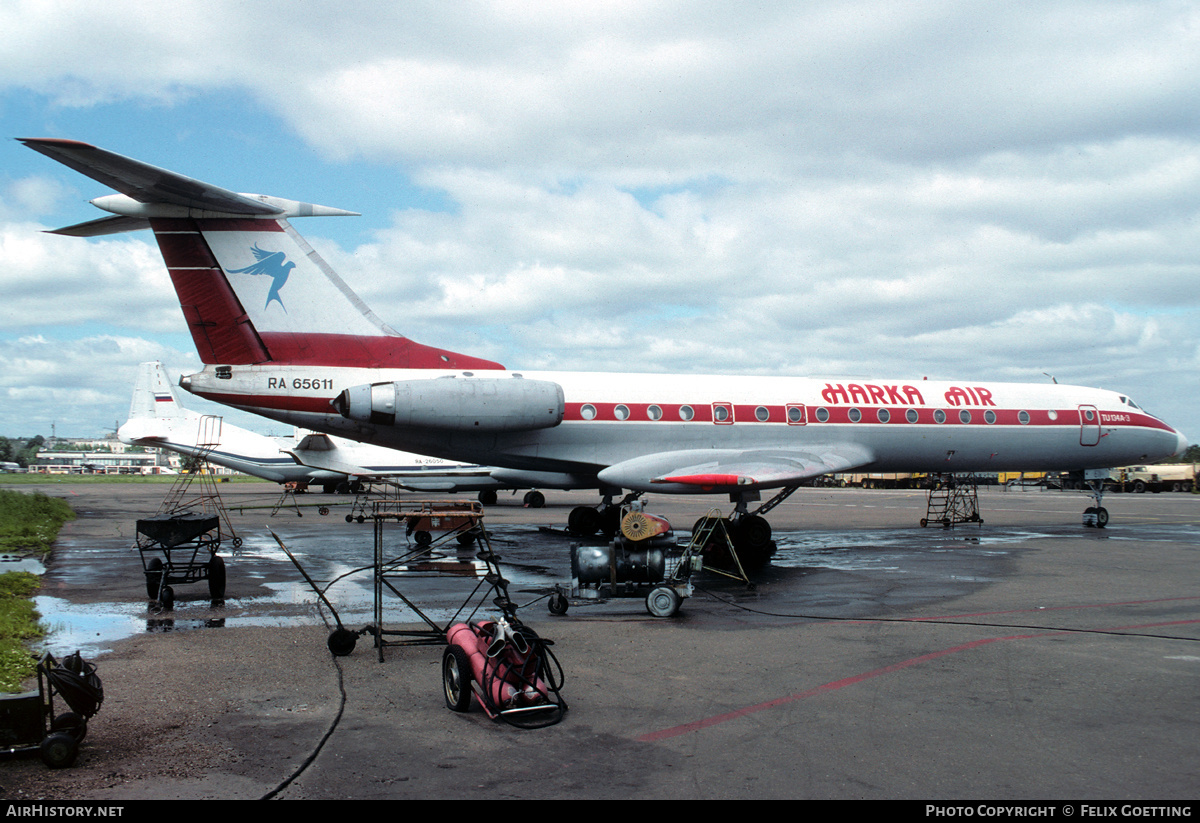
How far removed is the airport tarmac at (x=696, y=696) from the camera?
4754 mm

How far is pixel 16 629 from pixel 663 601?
711 cm

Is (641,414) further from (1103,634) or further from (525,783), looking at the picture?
(525,783)

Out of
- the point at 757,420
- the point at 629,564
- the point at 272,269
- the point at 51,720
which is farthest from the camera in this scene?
the point at 757,420

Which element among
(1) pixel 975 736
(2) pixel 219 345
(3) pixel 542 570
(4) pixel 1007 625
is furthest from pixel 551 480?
(1) pixel 975 736

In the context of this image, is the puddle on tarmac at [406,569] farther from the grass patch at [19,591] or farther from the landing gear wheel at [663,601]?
the landing gear wheel at [663,601]

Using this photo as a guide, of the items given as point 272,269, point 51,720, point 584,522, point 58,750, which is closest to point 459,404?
point 272,269

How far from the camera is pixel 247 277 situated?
14.9 meters

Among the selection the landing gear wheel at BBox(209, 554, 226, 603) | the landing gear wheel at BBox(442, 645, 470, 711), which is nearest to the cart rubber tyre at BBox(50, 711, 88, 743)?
the landing gear wheel at BBox(442, 645, 470, 711)

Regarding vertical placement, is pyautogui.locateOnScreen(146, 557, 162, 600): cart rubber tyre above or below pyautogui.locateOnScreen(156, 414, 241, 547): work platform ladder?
below

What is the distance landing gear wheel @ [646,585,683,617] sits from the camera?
32.8 ft

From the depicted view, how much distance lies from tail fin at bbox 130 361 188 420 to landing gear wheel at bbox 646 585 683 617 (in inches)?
1478

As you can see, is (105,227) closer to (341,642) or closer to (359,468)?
(341,642)

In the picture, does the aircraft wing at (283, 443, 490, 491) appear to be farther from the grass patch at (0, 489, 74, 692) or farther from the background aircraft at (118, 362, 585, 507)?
the grass patch at (0, 489, 74, 692)

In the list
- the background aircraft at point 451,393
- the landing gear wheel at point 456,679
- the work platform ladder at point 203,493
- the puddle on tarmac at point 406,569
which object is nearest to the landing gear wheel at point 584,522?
the puddle on tarmac at point 406,569
